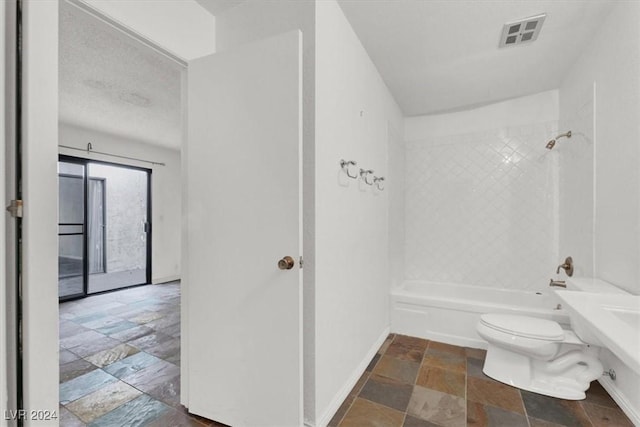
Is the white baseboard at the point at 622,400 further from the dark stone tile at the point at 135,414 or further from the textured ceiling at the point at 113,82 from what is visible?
the textured ceiling at the point at 113,82

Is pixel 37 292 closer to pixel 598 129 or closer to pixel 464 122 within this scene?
pixel 598 129

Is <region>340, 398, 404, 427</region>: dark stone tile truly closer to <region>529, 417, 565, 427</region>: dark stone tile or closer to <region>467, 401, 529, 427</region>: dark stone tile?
<region>467, 401, 529, 427</region>: dark stone tile

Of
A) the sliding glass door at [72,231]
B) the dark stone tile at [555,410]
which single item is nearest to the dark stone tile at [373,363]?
the dark stone tile at [555,410]

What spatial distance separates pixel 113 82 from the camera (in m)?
2.78

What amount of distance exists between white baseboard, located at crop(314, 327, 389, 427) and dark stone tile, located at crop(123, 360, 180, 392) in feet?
3.84

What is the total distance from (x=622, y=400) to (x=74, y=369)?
3.63 metres

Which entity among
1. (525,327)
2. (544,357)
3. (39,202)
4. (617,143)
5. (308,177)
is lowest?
(544,357)

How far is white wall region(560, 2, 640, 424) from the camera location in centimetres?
159

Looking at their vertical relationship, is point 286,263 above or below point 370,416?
above

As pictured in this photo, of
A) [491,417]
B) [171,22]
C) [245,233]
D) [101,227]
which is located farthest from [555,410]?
[101,227]

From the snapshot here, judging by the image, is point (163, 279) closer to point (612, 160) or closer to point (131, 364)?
point (131, 364)

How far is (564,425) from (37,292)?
2.38m

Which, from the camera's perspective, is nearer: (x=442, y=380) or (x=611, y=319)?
(x=611, y=319)

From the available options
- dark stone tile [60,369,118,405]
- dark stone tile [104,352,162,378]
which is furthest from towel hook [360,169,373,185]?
dark stone tile [60,369,118,405]
